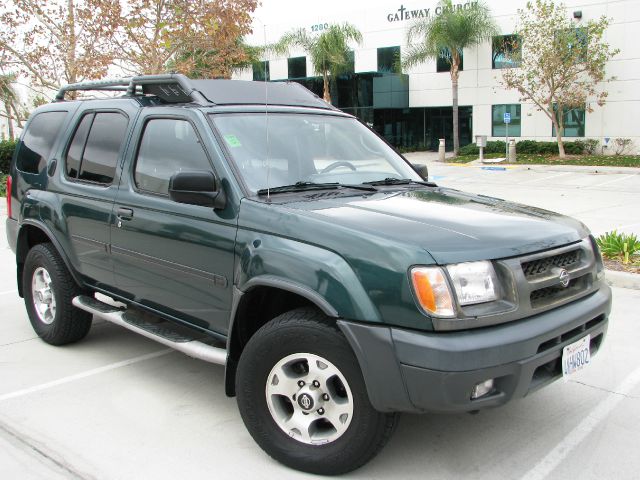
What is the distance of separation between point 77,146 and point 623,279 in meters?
5.59

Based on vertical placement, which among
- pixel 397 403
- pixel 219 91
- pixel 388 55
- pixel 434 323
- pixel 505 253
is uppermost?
pixel 388 55

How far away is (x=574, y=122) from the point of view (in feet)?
97.3

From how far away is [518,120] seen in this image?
31344 mm

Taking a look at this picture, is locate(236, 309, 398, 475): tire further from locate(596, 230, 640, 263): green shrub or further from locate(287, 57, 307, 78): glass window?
locate(287, 57, 307, 78): glass window


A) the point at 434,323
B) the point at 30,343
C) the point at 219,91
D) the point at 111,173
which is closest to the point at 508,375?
the point at 434,323

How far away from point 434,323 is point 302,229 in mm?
834

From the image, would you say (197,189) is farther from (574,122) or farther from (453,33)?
(574,122)

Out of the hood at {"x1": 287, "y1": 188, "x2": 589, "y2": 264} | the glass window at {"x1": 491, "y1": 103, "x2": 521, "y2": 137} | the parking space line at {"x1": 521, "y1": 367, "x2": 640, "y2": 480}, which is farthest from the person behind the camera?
the glass window at {"x1": 491, "y1": 103, "x2": 521, "y2": 137}

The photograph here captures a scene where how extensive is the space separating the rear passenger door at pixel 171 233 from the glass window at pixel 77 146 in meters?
0.76

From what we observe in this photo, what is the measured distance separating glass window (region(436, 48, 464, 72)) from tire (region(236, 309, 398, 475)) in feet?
98.2

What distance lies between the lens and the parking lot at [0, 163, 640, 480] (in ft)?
11.0

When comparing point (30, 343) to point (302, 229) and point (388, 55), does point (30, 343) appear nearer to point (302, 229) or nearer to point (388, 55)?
point (302, 229)

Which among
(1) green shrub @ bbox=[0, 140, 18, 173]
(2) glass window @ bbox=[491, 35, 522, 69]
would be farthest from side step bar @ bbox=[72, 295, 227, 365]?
(2) glass window @ bbox=[491, 35, 522, 69]

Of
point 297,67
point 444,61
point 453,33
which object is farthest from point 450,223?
point 297,67
